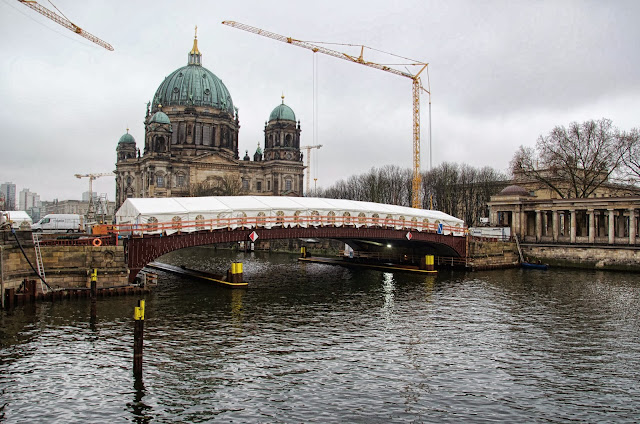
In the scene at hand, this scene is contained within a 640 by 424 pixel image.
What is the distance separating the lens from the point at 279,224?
5347cm

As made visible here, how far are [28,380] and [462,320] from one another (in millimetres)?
25353

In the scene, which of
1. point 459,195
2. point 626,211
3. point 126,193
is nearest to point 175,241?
point 626,211

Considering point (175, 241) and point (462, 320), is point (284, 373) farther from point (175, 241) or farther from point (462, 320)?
point (175, 241)

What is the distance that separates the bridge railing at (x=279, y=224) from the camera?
4556cm

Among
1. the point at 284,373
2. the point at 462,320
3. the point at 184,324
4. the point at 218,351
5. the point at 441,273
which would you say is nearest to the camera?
the point at 284,373

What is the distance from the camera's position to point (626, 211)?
7762 centimetres

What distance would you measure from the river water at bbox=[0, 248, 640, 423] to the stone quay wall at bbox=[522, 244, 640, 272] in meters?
30.9

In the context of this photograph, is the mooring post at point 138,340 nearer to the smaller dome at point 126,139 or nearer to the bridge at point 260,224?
the bridge at point 260,224

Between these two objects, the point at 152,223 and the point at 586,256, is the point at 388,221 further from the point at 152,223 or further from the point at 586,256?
the point at 586,256

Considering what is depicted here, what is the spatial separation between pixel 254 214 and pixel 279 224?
364cm

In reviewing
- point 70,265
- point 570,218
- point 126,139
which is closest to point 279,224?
point 70,265

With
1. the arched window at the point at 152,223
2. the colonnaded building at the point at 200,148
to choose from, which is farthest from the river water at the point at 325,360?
the colonnaded building at the point at 200,148

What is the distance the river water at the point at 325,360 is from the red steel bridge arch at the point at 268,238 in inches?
149

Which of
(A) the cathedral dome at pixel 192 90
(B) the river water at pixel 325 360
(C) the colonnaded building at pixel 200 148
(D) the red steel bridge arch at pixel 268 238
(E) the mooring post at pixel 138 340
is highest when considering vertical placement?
(A) the cathedral dome at pixel 192 90
